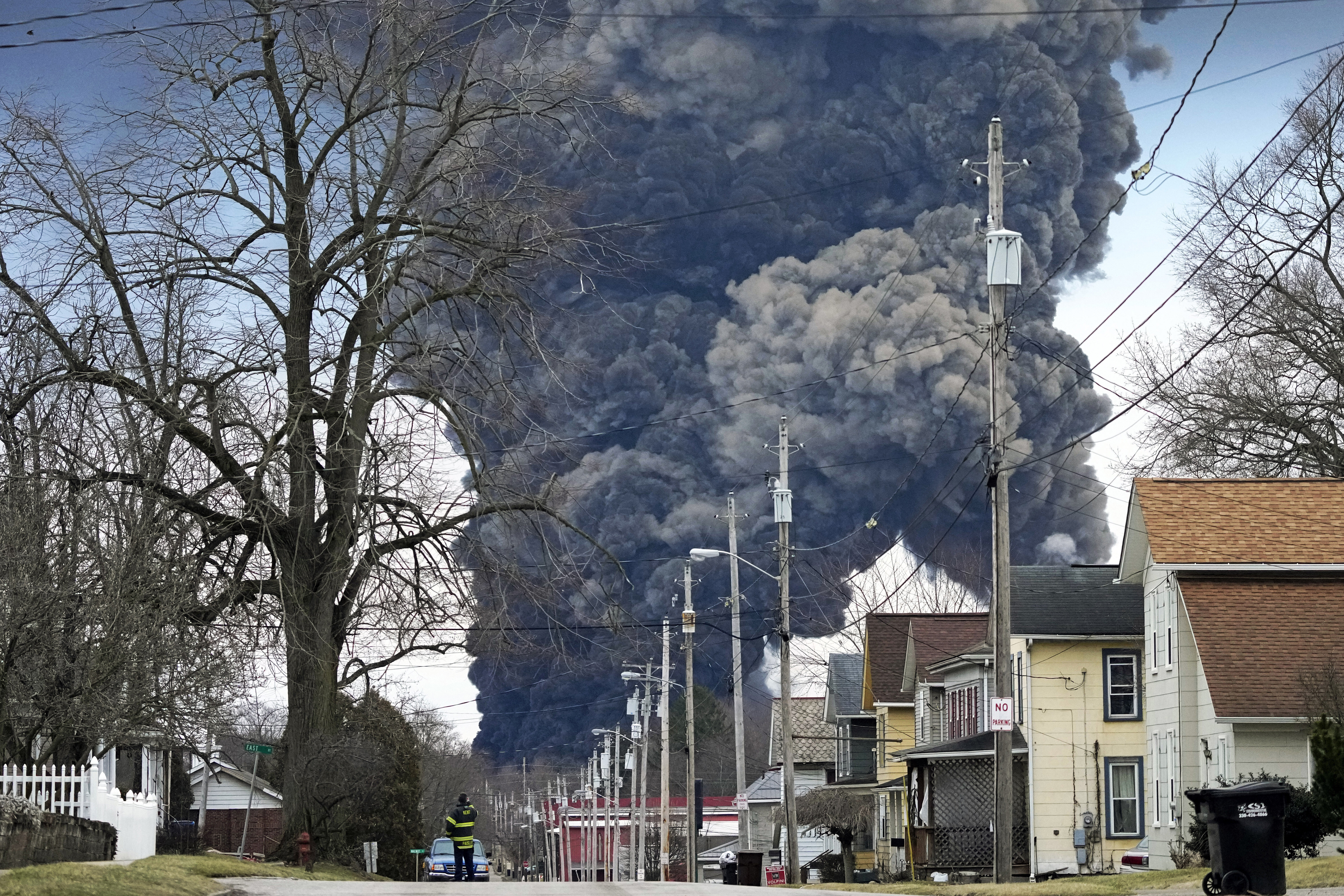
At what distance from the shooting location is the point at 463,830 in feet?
95.0

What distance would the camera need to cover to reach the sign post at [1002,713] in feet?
86.7

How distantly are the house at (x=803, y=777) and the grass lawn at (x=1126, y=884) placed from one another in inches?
1838

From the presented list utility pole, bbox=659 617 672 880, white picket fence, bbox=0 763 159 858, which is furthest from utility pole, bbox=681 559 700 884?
white picket fence, bbox=0 763 159 858

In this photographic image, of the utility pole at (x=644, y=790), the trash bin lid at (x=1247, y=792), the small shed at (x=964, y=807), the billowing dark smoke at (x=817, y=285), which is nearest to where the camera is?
the trash bin lid at (x=1247, y=792)

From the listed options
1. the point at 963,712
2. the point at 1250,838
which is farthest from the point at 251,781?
the point at 1250,838

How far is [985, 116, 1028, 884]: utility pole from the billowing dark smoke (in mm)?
114912

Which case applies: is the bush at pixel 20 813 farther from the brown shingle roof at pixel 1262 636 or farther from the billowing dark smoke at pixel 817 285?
the billowing dark smoke at pixel 817 285

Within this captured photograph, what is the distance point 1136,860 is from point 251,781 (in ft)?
134

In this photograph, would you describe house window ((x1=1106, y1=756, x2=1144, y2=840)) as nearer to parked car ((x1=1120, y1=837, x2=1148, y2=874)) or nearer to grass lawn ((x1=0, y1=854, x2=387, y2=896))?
parked car ((x1=1120, y1=837, x2=1148, y2=874))

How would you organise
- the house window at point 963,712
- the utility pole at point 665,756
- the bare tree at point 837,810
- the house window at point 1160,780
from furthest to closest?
the bare tree at point 837,810 < the utility pole at point 665,756 < the house window at point 963,712 < the house window at point 1160,780

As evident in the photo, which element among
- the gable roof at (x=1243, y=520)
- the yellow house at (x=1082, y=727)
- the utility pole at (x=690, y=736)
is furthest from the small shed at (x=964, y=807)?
the utility pole at (x=690, y=736)

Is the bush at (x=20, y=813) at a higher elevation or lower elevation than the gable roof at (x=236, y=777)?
higher

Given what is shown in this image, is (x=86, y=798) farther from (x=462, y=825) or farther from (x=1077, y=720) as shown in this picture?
(x=1077, y=720)

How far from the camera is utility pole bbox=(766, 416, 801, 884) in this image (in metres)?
41.9
